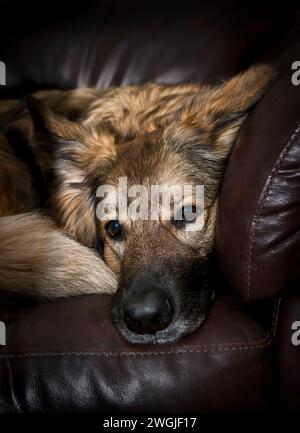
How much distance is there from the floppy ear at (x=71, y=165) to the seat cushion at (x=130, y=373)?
74 centimetres

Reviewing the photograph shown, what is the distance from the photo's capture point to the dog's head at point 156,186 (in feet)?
4.94

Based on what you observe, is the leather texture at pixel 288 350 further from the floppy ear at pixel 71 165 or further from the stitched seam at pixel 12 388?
the floppy ear at pixel 71 165

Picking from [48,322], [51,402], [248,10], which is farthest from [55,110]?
[51,402]

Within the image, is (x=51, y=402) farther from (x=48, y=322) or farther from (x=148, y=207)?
(x=148, y=207)

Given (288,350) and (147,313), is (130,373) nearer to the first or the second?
(147,313)

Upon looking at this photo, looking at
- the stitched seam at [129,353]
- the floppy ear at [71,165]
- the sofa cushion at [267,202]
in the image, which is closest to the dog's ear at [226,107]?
the sofa cushion at [267,202]

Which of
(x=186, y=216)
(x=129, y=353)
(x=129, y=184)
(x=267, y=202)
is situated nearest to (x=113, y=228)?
(x=129, y=184)

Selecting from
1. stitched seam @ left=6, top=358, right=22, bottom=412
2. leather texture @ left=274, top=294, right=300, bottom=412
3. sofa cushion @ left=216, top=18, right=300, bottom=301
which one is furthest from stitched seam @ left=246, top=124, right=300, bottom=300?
stitched seam @ left=6, top=358, right=22, bottom=412

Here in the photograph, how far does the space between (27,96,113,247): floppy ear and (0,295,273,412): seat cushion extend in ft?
2.42

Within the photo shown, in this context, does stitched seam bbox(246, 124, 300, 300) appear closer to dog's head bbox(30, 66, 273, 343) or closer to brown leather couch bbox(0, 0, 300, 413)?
brown leather couch bbox(0, 0, 300, 413)

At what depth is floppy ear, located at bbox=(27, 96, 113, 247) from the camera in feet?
6.25

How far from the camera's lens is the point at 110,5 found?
2.59m

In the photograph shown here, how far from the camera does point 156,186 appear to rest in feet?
5.51

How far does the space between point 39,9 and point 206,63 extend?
1.00 m
